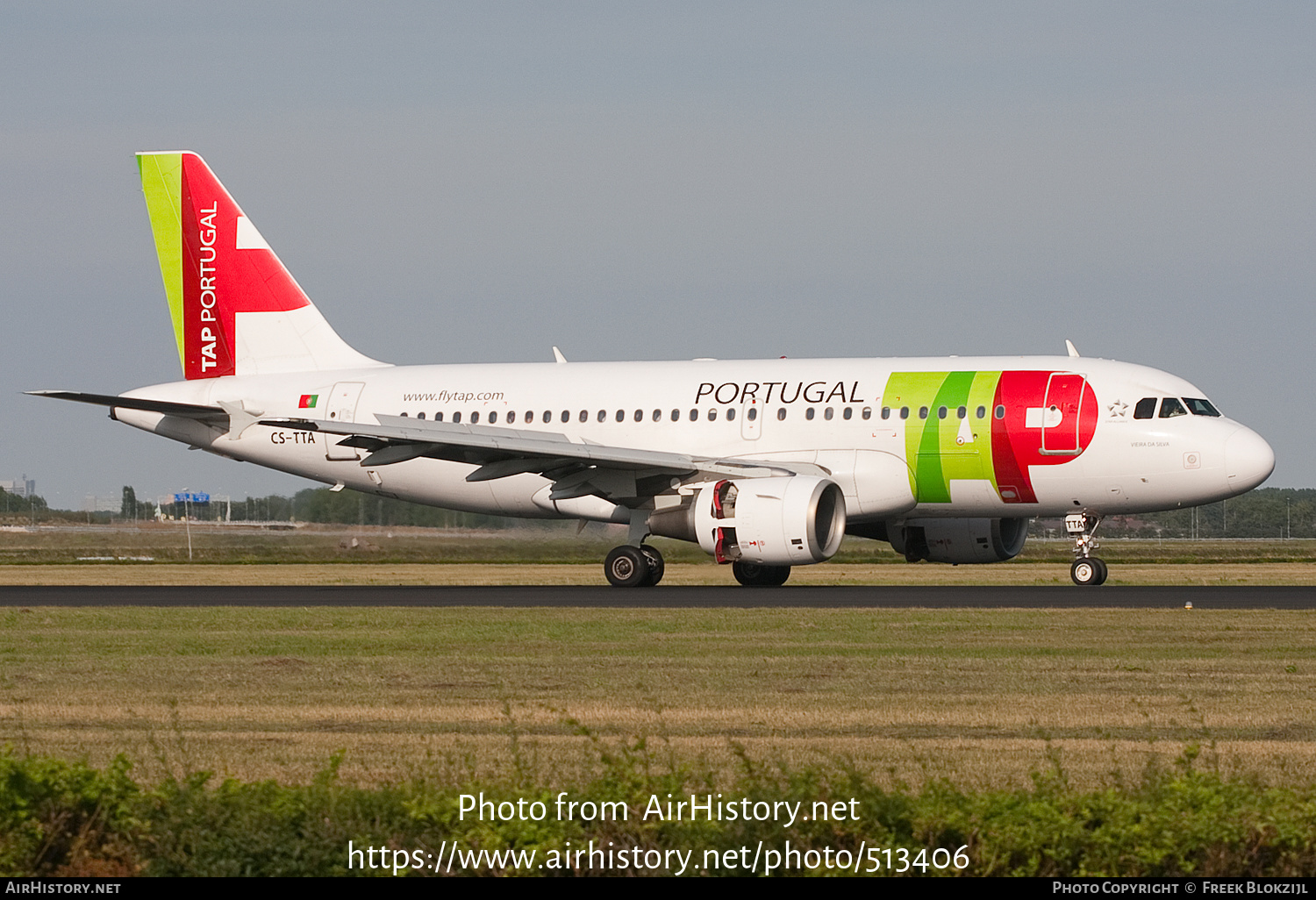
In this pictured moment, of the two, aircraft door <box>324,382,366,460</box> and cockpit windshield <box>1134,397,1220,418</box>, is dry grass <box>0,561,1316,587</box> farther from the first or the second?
cockpit windshield <box>1134,397,1220,418</box>

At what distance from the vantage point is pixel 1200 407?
29.1 meters

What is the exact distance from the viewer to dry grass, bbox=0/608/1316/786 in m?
11.2

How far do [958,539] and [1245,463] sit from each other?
5.77 meters

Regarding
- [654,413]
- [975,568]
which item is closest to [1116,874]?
[654,413]

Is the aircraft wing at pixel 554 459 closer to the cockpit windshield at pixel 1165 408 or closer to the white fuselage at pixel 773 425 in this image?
the white fuselage at pixel 773 425

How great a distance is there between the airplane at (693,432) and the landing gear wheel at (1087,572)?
2.2 inches

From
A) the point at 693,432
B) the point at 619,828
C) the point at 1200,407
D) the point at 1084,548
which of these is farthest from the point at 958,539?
the point at 619,828

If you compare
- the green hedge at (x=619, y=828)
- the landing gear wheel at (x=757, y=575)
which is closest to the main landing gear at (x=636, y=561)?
the landing gear wheel at (x=757, y=575)

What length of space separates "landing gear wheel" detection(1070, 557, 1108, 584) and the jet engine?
14.8ft

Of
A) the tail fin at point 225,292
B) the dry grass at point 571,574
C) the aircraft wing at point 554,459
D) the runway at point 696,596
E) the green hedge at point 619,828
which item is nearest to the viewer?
the green hedge at point 619,828

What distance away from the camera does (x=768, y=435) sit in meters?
30.6

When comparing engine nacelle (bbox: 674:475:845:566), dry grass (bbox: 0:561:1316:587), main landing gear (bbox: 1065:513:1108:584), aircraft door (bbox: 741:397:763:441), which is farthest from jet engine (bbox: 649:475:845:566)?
dry grass (bbox: 0:561:1316:587)

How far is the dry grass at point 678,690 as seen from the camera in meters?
11.2

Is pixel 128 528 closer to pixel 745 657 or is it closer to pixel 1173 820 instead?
pixel 745 657
